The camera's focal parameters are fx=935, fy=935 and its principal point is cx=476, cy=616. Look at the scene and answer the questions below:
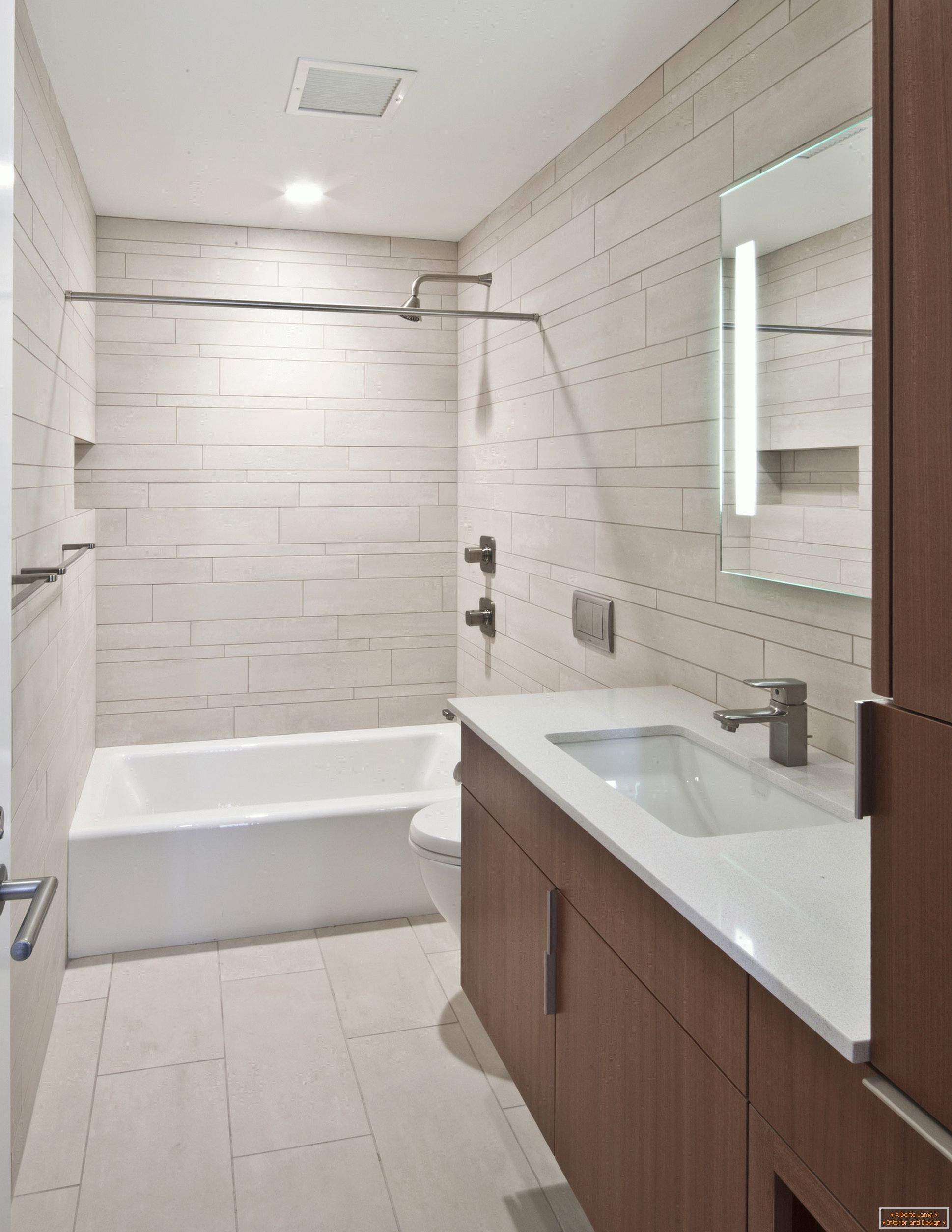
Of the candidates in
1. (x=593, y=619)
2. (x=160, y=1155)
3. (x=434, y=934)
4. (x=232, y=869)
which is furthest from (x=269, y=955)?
(x=593, y=619)

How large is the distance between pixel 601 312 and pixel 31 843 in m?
2.08

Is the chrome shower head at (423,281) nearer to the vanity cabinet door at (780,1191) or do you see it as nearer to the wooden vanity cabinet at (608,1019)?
the wooden vanity cabinet at (608,1019)

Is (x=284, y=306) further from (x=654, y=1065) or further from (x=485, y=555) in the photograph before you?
(x=654, y=1065)

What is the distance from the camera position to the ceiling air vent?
244 cm

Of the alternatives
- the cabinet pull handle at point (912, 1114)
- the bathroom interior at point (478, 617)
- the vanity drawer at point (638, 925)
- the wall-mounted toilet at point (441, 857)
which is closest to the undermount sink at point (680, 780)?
the bathroom interior at point (478, 617)

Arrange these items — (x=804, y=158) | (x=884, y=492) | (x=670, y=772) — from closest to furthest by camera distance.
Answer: (x=884, y=492)
(x=804, y=158)
(x=670, y=772)

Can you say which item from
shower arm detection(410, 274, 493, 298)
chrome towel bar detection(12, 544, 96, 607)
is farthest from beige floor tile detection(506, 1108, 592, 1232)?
shower arm detection(410, 274, 493, 298)

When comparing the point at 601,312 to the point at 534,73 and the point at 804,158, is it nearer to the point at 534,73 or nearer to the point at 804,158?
the point at 534,73

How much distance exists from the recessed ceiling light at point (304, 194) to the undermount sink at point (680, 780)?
7.97 ft

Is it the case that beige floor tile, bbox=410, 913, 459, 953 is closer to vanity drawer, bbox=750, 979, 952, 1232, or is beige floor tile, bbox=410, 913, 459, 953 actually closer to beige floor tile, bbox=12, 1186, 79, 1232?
beige floor tile, bbox=12, 1186, 79, 1232

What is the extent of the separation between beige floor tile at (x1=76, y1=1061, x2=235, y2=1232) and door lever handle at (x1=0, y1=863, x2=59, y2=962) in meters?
1.13

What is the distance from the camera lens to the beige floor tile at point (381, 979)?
255cm

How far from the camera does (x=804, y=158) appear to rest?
1.78m

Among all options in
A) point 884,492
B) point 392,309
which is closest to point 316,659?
point 392,309
